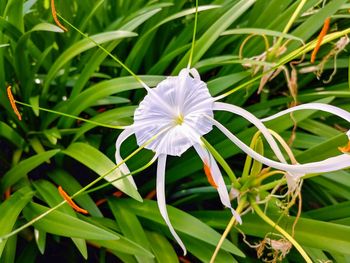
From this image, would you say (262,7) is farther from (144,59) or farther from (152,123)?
(152,123)

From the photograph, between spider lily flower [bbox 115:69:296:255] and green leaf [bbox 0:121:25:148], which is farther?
green leaf [bbox 0:121:25:148]

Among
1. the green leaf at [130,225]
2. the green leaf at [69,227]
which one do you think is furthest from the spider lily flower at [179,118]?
the green leaf at [130,225]

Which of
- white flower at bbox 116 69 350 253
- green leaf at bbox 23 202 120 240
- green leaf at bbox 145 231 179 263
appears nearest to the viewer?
white flower at bbox 116 69 350 253

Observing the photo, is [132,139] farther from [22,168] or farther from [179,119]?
[179,119]

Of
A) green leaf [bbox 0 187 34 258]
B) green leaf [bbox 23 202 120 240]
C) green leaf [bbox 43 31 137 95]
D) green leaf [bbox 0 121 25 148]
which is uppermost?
green leaf [bbox 43 31 137 95]

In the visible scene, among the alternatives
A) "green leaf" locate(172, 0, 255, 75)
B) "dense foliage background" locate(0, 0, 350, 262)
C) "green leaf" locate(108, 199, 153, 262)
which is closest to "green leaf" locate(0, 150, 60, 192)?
"dense foliage background" locate(0, 0, 350, 262)

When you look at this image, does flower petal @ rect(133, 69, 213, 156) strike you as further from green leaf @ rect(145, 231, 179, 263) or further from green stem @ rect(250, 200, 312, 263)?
green leaf @ rect(145, 231, 179, 263)

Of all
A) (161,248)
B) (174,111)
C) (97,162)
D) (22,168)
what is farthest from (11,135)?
(174,111)
